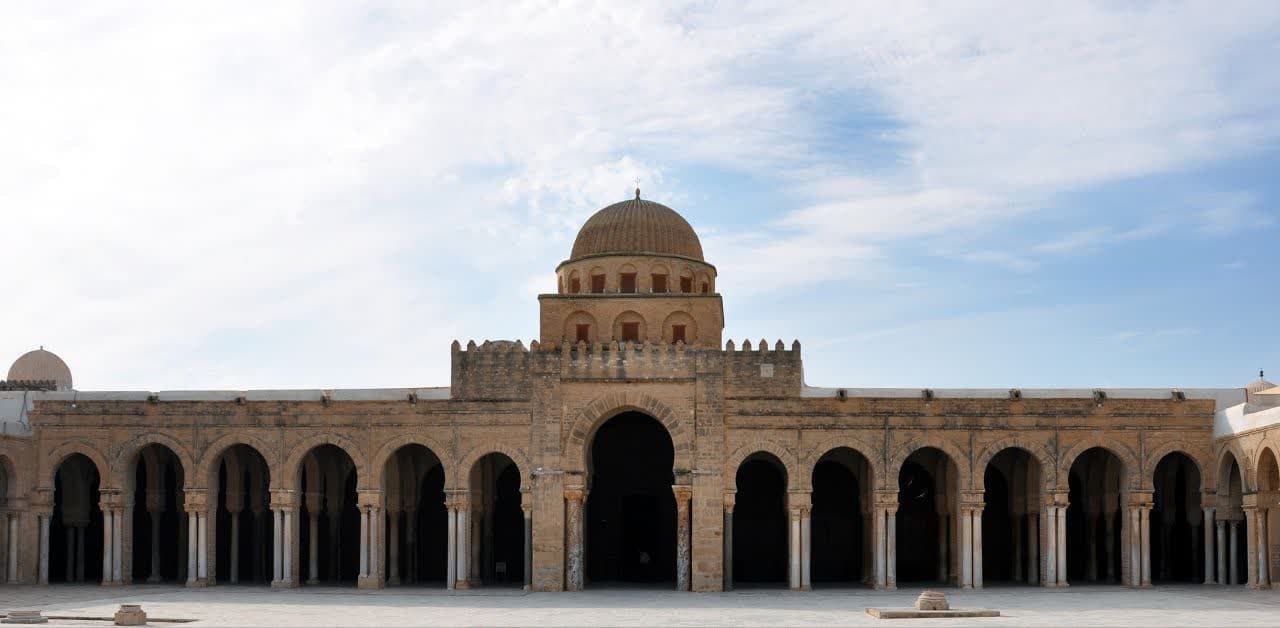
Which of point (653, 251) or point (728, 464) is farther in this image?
point (653, 251)

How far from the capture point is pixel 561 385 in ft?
106

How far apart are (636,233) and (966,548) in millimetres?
10991

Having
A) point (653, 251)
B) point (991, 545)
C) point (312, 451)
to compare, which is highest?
point (653, 251)

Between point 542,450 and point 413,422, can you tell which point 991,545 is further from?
point 413,422

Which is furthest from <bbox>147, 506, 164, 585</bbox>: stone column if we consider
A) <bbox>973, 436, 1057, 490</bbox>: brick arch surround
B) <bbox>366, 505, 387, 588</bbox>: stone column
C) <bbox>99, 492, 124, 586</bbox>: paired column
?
<bbox>973, 436, 1057, 490</bbox>: brick arch surround

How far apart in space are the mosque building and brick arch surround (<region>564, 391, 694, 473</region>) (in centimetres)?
4

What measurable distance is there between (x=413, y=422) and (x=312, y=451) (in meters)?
3.67

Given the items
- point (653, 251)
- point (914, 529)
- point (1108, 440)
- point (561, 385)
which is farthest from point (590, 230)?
point (1108, 440)

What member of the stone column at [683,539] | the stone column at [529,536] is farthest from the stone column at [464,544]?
the stone column at [683,539]

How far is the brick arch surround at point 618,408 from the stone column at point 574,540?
0.56 m

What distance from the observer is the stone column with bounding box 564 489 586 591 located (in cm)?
3183

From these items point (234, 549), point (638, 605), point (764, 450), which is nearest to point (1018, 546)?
point (764, 450)

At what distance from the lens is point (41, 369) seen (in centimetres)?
4088

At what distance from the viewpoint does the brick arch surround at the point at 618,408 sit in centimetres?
3194
